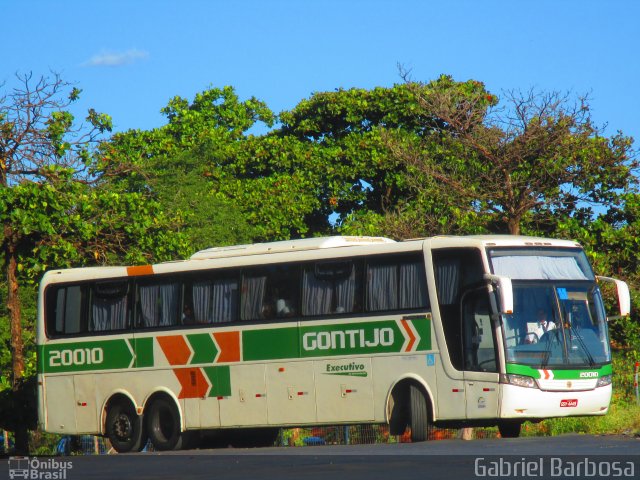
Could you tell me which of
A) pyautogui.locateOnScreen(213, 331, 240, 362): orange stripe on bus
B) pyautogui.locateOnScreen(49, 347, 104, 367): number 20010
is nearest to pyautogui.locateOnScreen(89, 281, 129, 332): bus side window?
pyautogui.locateOnScreen(49, 347, 104, 367): number 20010

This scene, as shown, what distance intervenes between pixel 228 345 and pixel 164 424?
218 cm

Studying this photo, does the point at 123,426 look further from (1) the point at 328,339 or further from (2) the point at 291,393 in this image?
(1) the point at 328,339

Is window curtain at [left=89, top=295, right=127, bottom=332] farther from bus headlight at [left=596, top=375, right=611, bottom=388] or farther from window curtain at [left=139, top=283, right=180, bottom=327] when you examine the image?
bus headlight at [left=596, top=375, right=611, bottom=388]

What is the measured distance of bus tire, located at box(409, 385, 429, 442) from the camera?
20.1m

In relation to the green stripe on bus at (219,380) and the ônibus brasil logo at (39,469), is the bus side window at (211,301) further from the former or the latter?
the ônibus brasil logo at (39,469)

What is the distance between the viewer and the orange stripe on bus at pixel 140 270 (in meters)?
23.2

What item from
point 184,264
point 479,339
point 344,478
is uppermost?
point 184,264

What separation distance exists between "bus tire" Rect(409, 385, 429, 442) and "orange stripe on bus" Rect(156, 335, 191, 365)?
428 centimetres

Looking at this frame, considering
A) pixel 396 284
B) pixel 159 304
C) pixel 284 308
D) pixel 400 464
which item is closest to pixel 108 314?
pixel 159 304

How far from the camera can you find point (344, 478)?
11656 millimetres

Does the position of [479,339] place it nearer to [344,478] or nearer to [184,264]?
[184,264]

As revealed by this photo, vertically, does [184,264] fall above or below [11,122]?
below

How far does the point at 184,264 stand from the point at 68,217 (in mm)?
3997

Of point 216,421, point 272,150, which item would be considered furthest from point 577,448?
point 272,150
